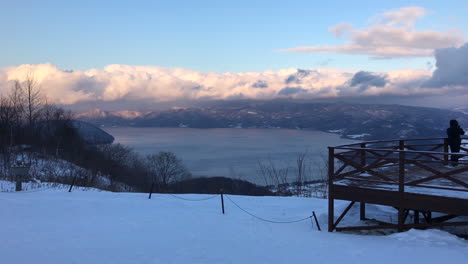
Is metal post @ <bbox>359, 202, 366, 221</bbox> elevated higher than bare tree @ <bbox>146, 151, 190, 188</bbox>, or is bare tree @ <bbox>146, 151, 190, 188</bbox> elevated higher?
A: metal post @ <bbox>359, 202, 366, 221</bbox>

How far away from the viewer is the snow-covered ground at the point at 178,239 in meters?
6.54

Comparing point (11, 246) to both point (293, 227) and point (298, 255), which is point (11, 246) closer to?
point (298, 255)

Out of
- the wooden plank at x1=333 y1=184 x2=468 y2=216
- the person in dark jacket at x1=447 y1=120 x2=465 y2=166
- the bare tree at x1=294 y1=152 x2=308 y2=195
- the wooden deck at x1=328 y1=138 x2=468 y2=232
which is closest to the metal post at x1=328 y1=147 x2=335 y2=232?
the wooden deck at x1=328 y1=138 x2=468 y2=232

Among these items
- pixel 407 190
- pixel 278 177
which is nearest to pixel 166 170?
pixel 278 177

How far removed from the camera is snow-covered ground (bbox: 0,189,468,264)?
6543 millimetres

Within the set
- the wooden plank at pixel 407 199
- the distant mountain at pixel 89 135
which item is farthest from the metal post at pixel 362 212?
the distant mountain at pixel 89 135

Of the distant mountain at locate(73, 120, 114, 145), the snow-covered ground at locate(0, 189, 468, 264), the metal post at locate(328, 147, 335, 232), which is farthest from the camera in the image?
the distant mountain at locate(73, 120, 114, 145)

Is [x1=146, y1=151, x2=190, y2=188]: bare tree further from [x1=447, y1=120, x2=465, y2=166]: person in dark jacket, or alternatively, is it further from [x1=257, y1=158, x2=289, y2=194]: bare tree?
[x1=447, y1=120, x2=465, y2=166]: person in dark jacket

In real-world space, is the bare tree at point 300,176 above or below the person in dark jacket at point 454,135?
below

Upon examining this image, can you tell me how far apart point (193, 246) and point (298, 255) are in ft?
7.36

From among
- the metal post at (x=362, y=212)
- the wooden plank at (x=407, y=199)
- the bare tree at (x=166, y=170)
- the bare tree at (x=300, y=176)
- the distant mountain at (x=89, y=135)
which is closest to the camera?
the wooden plank at (x=407, y=199)

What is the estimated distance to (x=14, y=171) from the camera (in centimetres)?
1323

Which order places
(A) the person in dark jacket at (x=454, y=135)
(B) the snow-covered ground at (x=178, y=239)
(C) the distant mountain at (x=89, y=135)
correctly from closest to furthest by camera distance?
(B) the snow-covered ground at (x=178, y=239) < (A) the person in dark jacket at (x=454, y=135) < (C) the distant mountain at (x=89, y=135)

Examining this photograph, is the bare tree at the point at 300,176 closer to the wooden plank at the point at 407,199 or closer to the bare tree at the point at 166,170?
the wooden plank at the point at 407,199
